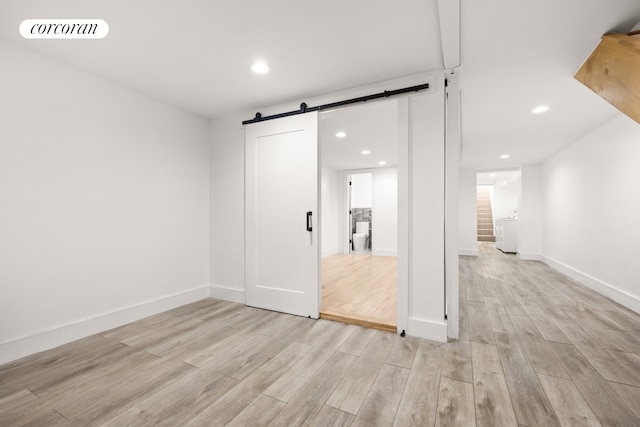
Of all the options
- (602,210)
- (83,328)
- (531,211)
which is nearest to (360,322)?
(83,328)

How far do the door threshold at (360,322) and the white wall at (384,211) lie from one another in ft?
14.8

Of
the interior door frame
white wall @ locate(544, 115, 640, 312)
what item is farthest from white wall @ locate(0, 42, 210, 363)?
white wall @ locate(544, 115, 640, 312)

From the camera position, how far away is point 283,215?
302 centimetres

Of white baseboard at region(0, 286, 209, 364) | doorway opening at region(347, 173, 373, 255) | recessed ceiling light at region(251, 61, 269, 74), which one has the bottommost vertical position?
white baseboard at region(0, 286, 209, 364)

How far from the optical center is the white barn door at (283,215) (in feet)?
9.31

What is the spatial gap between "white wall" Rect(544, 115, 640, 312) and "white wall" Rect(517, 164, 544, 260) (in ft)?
3.65

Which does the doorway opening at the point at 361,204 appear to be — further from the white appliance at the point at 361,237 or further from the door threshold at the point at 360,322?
the door threshold at the point at 360,322

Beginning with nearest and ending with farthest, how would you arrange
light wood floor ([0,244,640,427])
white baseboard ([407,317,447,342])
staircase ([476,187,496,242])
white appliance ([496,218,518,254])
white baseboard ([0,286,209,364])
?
light wood floor ([0,244,640,427])
white baseboard ([0,286,209,364])
white baseboard ([407,317,447,342])
white appliance ([496,218,518,254])
staircase ([476,187,496,242])

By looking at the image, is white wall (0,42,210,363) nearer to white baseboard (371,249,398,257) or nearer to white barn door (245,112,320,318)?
white barn door (245,112,320,318)

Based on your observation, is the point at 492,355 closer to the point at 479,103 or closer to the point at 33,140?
the point at 479,103

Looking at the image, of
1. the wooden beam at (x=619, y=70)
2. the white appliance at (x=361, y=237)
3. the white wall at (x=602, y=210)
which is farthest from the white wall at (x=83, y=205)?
the white wall at (x=602, y=210)

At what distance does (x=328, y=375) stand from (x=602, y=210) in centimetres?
450

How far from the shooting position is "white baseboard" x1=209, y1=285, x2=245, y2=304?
332cm

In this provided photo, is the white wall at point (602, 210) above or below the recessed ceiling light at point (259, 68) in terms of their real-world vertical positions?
below
